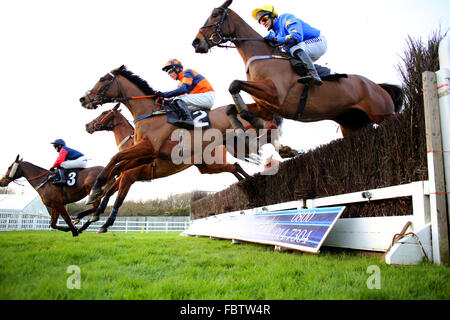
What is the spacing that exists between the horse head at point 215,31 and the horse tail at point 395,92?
2.52 metres

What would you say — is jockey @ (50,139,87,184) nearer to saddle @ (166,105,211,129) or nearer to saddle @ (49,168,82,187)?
saddle @ (49,168,82,187)

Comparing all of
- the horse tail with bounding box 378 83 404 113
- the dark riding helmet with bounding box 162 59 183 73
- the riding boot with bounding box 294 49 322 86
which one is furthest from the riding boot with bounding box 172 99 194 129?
the horse tail with bounding box 378 83 404 113

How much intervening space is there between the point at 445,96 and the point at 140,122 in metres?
4.37

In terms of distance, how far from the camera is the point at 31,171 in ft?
28.1

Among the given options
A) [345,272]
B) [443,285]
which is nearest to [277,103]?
[345,272]

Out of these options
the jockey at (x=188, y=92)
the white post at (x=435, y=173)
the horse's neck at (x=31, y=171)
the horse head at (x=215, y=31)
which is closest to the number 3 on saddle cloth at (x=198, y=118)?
the jockey at (x=188, y=92)

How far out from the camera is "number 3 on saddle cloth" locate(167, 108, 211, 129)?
5.25 m

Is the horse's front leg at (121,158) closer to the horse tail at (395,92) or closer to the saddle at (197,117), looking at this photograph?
the saddle at (197,117)

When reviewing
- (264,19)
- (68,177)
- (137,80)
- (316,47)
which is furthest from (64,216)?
(316,47)

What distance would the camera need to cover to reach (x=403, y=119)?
2.99 metres

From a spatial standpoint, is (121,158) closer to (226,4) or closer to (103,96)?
(103,96)

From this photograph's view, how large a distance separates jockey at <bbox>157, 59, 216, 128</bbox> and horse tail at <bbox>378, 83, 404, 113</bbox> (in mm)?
2918
